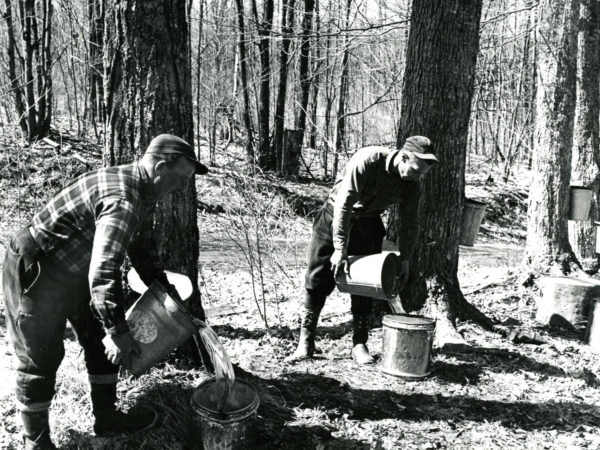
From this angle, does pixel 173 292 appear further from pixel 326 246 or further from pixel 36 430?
pixel 326 246

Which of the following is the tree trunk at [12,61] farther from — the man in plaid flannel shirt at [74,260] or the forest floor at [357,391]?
the man in plaid flannel shirt at [74,260]

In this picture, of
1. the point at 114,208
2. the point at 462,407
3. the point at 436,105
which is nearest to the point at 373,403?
the point at 462,407

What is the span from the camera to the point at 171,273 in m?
3.43

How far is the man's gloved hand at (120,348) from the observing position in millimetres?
2685

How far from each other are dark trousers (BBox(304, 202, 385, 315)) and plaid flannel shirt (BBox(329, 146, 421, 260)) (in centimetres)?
11

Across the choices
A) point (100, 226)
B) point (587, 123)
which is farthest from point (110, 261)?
point (587, 123)

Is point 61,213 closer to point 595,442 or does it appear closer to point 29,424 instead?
point 29,424

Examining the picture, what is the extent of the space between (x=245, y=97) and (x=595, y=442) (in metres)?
14.7

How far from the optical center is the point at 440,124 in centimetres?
536

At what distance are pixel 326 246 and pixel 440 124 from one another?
1.82 m

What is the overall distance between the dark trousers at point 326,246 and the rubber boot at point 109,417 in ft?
5.91

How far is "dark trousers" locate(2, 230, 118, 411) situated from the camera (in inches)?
113

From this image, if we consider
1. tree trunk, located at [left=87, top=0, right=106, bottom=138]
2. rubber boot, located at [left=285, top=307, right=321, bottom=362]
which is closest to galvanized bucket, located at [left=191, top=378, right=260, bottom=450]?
rubber boot, located at [left=285, top=307, right=321, bottom=362]

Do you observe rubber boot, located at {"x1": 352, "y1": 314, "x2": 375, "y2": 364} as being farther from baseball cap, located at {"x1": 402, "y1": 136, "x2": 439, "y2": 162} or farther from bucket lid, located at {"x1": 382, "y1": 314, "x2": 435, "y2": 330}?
baseball cap, located at {"x1": 402, "y1": 136, "x2": 439, "y2": 162}
